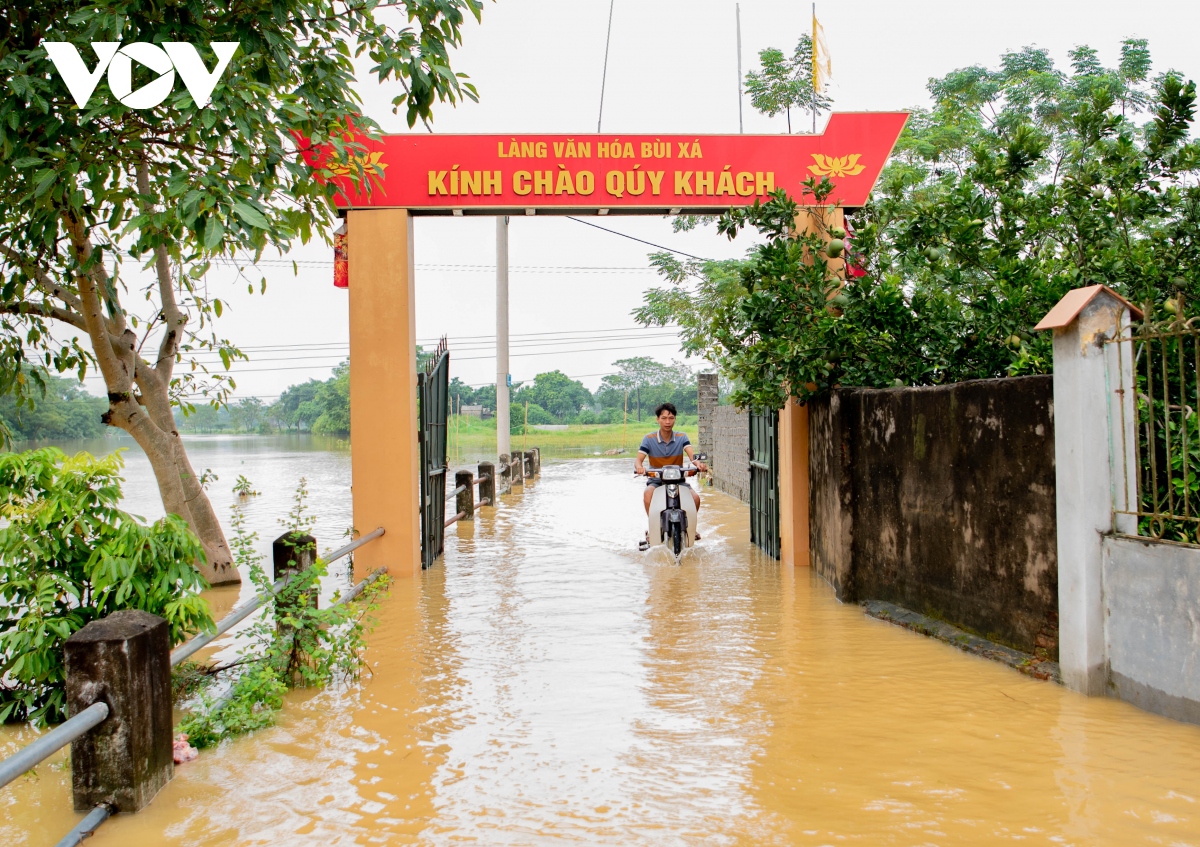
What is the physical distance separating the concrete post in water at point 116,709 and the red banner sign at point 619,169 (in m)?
6.07

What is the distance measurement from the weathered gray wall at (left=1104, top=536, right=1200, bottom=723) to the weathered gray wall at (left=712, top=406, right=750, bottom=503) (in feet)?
37.0

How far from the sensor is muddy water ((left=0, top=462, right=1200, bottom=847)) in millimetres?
3523

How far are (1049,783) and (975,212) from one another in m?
5.50

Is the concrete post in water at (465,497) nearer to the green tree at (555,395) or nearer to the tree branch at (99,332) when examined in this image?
the tree branch at (99,332)

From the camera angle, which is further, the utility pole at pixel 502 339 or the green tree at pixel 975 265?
the utility pole at pixel 502 339

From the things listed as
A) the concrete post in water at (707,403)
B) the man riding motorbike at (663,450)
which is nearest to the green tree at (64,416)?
the concrete post in water at (707,403)

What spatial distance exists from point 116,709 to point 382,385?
580 cm

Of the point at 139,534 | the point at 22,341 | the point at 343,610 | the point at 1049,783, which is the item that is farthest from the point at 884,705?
the point at 22,341

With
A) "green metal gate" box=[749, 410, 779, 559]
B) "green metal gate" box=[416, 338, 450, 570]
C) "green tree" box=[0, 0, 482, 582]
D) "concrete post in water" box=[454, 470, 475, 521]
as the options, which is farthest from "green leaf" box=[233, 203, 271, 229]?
"concrete post in water" box=[454, 470, 475, 521]

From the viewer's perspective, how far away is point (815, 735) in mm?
4500

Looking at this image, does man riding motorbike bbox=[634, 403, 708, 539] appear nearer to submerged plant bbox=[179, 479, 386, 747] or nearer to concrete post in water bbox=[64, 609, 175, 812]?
submerged plant bbox=[179, 479, 386, 747]

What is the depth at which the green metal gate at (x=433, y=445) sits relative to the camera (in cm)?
957

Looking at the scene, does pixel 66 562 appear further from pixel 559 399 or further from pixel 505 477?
pixel 559 399

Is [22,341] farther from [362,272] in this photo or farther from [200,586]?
[200,586]
